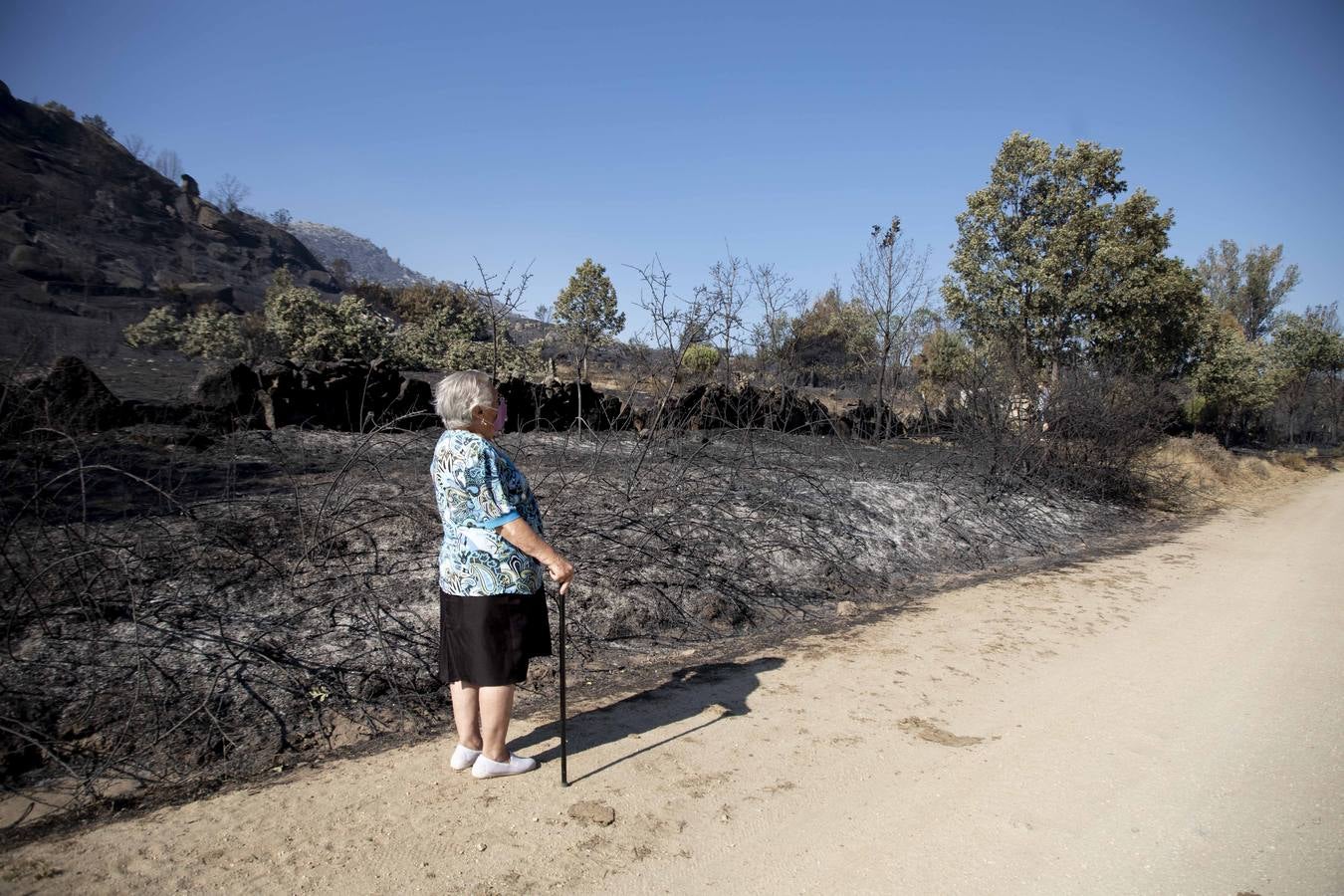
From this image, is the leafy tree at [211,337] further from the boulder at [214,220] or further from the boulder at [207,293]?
the boulder at [214,220]

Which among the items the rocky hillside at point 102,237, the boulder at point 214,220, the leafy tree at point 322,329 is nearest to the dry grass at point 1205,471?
the leafy tree at point 322,329

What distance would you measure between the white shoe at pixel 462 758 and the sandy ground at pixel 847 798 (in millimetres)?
43

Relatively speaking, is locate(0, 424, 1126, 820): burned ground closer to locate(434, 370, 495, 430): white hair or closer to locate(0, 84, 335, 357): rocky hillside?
locate(434, 370, 495, 430): white hair

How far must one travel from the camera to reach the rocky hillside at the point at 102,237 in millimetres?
33281

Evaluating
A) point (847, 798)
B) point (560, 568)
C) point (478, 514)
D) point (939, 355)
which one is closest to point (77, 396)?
point (478, 514)

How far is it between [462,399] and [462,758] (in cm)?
152

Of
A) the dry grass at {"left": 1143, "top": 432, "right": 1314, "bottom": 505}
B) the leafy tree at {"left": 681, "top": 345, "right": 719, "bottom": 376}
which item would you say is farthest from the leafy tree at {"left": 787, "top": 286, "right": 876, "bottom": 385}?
the dry grass at {"left": 1143, "top": 432, "right": 1314, "bottom": 505}

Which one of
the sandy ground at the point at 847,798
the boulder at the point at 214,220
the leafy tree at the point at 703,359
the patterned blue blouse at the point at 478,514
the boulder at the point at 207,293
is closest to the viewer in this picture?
the sandy ground at the point at 847,798

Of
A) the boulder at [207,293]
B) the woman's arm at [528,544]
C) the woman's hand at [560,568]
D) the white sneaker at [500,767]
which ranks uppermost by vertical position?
the boulder at [207,293]

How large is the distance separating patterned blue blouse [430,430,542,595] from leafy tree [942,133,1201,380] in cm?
1873

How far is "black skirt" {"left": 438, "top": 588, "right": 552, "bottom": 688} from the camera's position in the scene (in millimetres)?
2979

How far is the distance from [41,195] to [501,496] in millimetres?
51715

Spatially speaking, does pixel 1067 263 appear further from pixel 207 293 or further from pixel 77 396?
pixel 207 293

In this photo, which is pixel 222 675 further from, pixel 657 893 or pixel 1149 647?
pixel 1149 647
